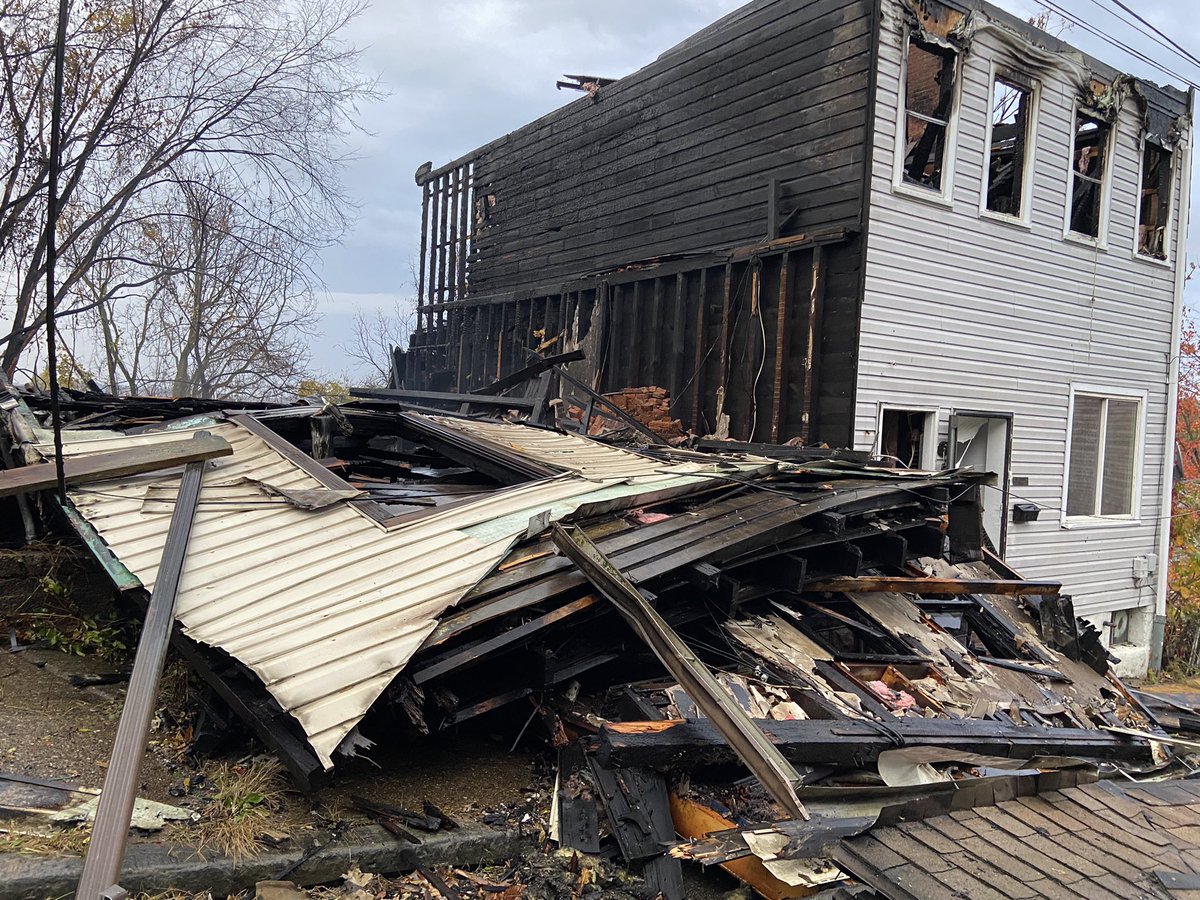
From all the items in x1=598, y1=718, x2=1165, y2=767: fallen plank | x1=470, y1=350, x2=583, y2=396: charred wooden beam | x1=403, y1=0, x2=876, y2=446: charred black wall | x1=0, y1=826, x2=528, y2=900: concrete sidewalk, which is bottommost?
x1=0, y1=826, x2=528, y2=900: concrete sidewalk

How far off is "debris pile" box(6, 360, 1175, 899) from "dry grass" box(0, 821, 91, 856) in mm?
722

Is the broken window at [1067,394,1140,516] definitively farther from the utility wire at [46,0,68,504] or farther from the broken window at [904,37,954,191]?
the utility wire at [46,0,68,504]

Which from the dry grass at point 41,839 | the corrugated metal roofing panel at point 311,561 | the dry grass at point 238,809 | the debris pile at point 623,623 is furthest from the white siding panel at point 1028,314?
the dry grass at point 41,839

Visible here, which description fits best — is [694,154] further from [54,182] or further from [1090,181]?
[54,182]

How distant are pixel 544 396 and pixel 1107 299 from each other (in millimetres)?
8599

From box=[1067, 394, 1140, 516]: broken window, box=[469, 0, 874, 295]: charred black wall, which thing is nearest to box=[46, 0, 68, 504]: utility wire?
box=[469, 0, 874, 295]: charred black wall

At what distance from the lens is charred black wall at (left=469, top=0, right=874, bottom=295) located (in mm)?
8914

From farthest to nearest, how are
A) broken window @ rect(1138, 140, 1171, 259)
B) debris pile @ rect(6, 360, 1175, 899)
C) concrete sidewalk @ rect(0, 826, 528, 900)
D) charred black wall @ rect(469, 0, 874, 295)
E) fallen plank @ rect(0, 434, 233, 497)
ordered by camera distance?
broken window @ rect(1138, 140, 1171, 259) → charred black wall @ rect(469, 0, 874, 295) → fallen plank @ rect(0, 434, 233, 497) → debris pile @ rect(6, 360, 1175, 899) → concrete sidewalk @ rect(0, 826, 528, 900)

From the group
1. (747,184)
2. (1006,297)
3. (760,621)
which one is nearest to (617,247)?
(747,184)

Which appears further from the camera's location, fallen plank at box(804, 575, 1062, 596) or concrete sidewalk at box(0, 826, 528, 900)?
fallen plank at box(804, 575, 1062, 596)

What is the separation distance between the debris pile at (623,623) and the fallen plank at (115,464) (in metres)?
0.03

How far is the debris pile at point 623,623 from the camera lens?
3.35 meters

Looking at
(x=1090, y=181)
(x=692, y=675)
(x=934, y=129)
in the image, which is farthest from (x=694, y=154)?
(x=692, y=675)

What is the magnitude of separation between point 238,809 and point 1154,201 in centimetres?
1460
